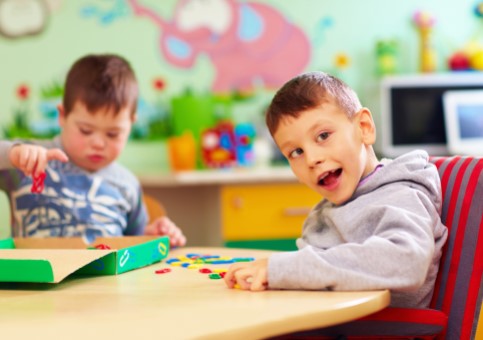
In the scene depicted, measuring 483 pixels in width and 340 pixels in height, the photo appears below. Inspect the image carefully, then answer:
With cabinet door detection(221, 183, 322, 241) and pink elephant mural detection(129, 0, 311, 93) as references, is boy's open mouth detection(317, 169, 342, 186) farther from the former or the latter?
pink elephant mural detection(129, 0, 311, 93)

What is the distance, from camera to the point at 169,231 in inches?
68.5

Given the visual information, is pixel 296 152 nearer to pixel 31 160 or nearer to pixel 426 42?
pixel 31 160

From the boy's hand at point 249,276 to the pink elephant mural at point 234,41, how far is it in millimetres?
2632

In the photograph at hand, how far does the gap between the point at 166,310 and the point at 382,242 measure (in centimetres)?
31

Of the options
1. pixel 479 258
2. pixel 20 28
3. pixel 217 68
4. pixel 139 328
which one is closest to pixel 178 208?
pixel 217 68

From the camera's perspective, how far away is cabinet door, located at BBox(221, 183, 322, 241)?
316 centimetres

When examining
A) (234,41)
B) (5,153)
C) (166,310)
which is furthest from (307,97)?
(234,41)

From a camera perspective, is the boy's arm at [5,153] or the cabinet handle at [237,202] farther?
the cabinet handle at [237,202]

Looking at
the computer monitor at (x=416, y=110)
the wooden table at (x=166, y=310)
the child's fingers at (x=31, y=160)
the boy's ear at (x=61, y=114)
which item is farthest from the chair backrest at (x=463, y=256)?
the computer monitor at (x=416, y=110)

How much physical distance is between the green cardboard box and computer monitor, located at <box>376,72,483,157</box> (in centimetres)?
220

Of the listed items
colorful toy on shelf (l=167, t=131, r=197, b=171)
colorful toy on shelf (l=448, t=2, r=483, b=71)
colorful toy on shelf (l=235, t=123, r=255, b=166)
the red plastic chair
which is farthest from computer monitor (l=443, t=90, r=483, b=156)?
the red plastic chair

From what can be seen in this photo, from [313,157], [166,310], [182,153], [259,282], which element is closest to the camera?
[166,310]

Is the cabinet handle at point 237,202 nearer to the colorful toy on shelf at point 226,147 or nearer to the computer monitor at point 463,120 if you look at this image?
the colorful toy on shelf at point 226,147

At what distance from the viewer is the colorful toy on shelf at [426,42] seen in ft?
12.5
